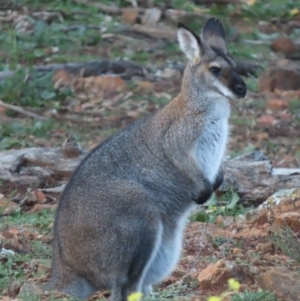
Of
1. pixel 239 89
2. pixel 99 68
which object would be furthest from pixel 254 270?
pixel 99 68

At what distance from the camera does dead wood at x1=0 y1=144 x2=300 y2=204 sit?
8430mm

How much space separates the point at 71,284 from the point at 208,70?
5.69 feet

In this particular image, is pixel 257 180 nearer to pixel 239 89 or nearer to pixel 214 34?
pixel 214 34

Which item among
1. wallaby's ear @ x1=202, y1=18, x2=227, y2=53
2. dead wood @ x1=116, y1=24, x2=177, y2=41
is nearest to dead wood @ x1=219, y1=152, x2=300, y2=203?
wallaby's ear @ x1=202, y1=18, x2=227, y2=53

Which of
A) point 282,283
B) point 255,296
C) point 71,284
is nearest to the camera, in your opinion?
point 255,296

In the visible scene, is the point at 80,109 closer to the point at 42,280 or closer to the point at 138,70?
the point at 138,70

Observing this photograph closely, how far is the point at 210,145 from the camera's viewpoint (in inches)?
261

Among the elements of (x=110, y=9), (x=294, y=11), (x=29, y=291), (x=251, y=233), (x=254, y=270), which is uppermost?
(x=29, y=291)

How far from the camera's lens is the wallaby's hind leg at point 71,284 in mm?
6020

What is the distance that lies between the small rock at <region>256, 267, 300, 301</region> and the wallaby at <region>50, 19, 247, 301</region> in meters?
0.69

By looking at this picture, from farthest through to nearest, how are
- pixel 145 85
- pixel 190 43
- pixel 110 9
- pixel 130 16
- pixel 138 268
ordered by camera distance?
pixel 110 9, pixel 130 16, pixel 145 85, pixel 190 43, pixel 138 268

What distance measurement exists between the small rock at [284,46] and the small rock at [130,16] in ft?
6.55

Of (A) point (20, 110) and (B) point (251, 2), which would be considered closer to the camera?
(A) point (20, 110)

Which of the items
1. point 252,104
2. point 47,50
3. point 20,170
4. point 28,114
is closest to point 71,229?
point 20,170
